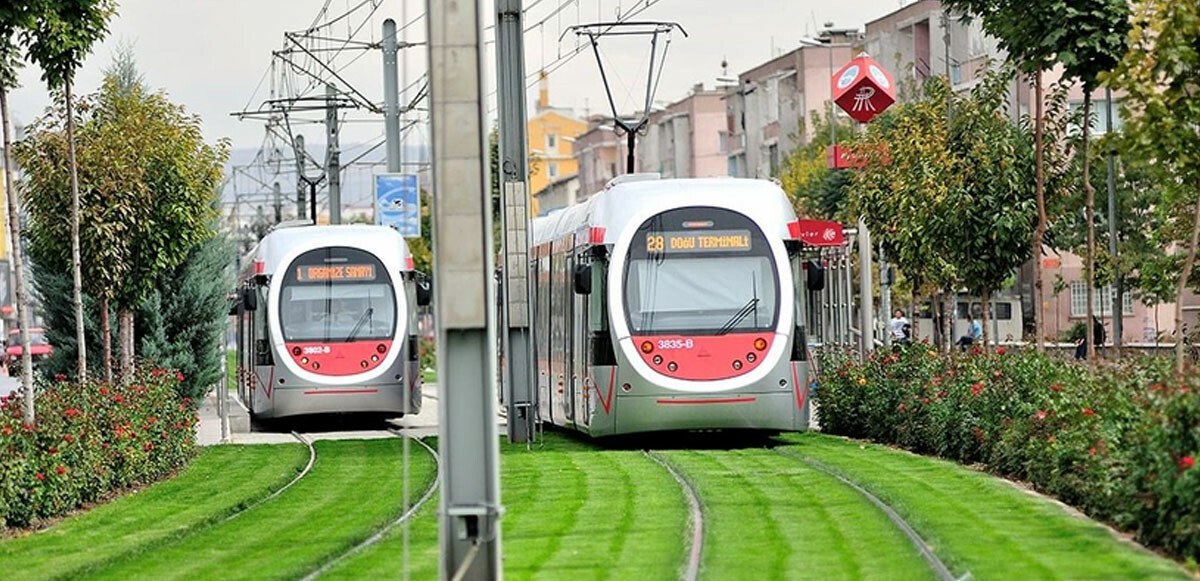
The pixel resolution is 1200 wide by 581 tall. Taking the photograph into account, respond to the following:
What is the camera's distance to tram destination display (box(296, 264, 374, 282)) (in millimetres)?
34844

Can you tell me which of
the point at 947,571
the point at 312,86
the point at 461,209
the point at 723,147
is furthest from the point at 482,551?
the point at 723,147

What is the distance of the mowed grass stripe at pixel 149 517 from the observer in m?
16.4

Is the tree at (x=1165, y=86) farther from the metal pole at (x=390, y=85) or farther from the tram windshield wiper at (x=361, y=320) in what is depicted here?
the metal pole at (x=390, y=85)

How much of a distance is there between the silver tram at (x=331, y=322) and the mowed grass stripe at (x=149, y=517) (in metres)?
6.07

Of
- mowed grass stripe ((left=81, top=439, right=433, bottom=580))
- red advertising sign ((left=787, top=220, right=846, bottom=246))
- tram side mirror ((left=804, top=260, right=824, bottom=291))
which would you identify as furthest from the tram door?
red advertising sign ((left=787, top=220, right=846, bottom=246))

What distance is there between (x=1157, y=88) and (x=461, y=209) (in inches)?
335

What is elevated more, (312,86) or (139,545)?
(312,86)

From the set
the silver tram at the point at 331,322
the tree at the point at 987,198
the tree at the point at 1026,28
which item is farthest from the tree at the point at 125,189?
the tree at the point at 1026,28

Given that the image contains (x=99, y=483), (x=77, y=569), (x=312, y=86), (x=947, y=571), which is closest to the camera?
(x=947, y=571)

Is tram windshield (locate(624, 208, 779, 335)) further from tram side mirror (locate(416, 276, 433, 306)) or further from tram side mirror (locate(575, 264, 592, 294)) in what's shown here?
Answer: tram side mirror (locate(416, 276, 433, 306))

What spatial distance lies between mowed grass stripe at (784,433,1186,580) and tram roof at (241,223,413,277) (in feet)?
47.6

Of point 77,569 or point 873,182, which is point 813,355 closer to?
point 873,182

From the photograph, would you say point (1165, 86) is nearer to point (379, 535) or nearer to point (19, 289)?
point (379, 535)

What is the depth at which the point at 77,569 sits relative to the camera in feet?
51.2
